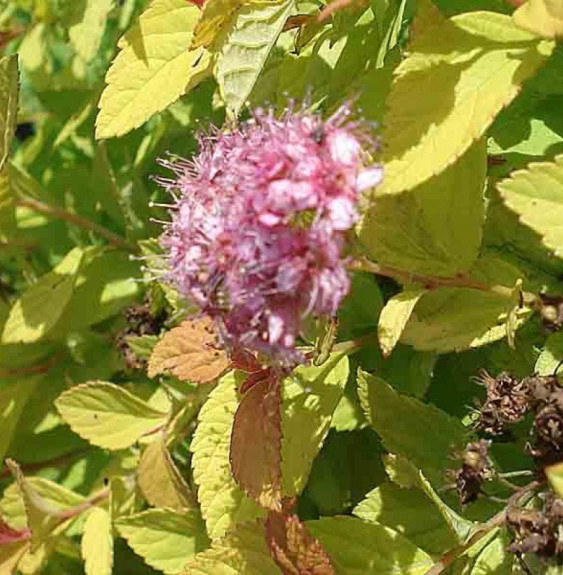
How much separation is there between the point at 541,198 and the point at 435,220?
4.2 inches

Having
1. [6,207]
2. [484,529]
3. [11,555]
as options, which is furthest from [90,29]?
[484,529]

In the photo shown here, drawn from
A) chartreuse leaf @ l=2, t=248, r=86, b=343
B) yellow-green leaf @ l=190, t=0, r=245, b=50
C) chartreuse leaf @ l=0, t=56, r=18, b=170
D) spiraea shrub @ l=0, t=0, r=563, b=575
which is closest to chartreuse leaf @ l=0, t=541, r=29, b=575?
spiraea shrub @ l=0, t=0, r=563, b=575

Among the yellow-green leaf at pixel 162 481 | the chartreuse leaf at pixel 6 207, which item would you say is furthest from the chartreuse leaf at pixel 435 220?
the chartreuse leaf at pixel 6 207

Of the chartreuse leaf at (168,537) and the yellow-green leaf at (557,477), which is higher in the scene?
the yellow-green leaf at (557,477)

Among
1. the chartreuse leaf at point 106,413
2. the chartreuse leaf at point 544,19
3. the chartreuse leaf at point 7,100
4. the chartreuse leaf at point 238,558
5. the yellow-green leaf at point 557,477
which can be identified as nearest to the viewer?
the yellow-green leaf at point 557,477

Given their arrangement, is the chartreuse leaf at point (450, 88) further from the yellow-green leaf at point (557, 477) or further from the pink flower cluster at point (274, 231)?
the yellow-green leaf at point (557, 477)

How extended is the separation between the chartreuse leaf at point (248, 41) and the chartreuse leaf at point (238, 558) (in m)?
0.42

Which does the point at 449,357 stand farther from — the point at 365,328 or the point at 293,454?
the point at 293,454

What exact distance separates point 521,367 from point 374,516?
0.21 meters

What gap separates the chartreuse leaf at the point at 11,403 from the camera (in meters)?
1.57

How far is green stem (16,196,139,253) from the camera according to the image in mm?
1612

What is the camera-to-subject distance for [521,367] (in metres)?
1.10

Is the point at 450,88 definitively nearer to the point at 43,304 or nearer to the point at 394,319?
the point at 394,319

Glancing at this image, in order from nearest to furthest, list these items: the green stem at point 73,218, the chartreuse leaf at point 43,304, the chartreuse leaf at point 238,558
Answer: the chartreuse leaf at point 238,558 < the chartreuse leaf at point 43,304 < the green stem at point 73,218
